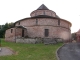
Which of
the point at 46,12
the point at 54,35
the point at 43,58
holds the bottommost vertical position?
the point at 43,58

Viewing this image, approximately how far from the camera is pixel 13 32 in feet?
132

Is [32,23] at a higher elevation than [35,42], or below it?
higher

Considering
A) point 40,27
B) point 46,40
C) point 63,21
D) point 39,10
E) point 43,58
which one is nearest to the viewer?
point 43,58

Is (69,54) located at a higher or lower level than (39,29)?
lower

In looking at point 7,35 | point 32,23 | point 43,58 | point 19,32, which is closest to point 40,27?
point 32,23

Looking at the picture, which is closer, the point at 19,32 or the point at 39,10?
the point at 19,32

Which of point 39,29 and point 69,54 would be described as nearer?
point 69,54

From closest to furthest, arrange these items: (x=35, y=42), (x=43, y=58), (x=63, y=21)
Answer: (x=43, y=58) < (x=35, y=42) < (x=63, y=21)

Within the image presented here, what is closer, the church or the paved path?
the paved path

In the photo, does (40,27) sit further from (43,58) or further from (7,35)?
(43,58)

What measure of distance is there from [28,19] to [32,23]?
1.75 m

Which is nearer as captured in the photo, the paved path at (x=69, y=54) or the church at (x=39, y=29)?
the paved path at (x=69, y=54)

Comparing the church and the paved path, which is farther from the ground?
the church

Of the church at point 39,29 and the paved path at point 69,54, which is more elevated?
the church at point 39,29
